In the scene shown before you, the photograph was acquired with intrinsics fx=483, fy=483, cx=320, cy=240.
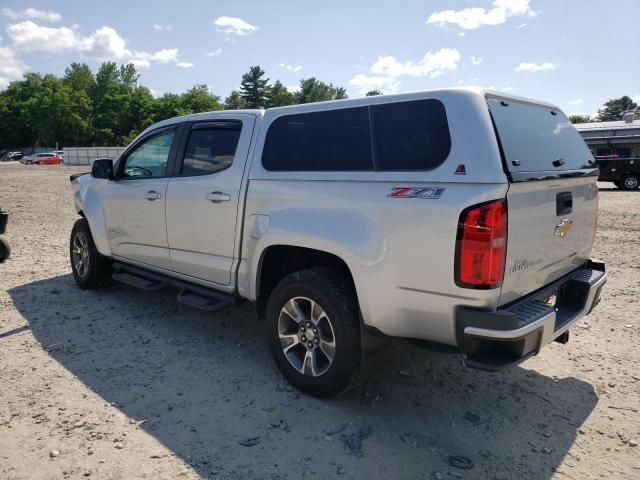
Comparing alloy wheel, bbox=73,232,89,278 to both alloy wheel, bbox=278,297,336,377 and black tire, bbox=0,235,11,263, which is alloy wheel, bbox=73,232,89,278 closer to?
black tire, bbox=0,235,11,263

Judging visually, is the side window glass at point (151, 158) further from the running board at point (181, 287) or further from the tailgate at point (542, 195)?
the tailgate at point (542, 195)

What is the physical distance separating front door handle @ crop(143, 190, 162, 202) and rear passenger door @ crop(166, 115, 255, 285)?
0.18 meters

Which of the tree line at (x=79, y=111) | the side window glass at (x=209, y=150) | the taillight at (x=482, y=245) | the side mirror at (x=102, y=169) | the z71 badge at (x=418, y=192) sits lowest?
the taillight at (x=482, y=245)

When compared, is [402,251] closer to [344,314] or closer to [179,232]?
[344,314]

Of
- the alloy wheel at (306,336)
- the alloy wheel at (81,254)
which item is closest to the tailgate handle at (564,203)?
the alloy wheel at (306,336)

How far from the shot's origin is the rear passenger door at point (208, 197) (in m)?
3.88

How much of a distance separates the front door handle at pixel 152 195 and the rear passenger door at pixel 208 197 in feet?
0.58

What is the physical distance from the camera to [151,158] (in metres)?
4.84

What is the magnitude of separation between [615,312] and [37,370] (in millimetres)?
5503

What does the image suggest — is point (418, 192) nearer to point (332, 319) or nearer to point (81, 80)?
point (332, 319)

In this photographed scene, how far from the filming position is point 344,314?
10.1ft

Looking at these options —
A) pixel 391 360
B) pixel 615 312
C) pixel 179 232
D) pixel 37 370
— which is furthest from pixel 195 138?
pixel 615 312

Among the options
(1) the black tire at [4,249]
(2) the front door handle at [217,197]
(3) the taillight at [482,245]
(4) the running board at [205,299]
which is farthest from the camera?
(1) the black tire at [4,249]

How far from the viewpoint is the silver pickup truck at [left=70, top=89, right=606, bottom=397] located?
2.60m
